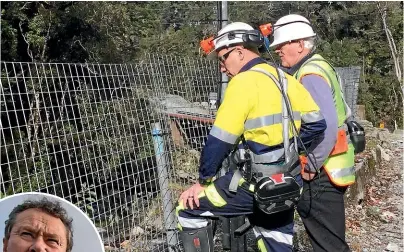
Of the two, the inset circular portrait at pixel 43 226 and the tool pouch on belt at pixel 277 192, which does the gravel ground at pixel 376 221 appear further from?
the inset circular portrait at pixel 43 226

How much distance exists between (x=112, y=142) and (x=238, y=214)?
55.8 inches

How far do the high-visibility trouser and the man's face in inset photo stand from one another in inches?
→ 71.8

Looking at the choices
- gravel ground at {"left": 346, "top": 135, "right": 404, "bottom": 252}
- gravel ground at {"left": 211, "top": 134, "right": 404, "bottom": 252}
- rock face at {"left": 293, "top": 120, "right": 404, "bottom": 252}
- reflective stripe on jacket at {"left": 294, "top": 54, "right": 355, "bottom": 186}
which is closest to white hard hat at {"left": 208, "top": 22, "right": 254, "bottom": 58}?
reflective stripe on jacket at {"left": 294, "top": 54, "right": 355, "bottom": 186}

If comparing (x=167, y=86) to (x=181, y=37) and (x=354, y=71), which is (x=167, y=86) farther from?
(x=181, y=37)

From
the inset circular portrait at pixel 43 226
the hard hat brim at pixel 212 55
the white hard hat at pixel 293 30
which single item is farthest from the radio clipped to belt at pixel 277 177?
the inset circular portrait at pixel 43 226

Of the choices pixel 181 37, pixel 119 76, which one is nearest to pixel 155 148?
pixel 119 76

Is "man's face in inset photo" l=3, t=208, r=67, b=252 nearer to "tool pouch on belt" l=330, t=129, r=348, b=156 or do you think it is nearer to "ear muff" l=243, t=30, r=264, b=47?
"ear muff" l=243, t=30, r=264, b=47

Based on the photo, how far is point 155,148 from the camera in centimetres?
465

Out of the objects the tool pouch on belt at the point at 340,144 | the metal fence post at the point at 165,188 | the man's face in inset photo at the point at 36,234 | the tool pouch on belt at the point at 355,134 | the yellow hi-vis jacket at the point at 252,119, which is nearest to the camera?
the man's face in inset photo at the point at 36,234

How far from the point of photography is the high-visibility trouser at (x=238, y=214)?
3.43m

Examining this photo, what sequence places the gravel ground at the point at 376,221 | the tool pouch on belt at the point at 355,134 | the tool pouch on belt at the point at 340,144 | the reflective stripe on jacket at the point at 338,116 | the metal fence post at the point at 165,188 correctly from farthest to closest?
the gravel ground at the point at 376,221, the metal fence post at the point at 165,188, the tool pouch on belt at the point at 355,134, the tool pouch on belt at the point at 340,144, the reflective stripe on jacket at the point at 338,116

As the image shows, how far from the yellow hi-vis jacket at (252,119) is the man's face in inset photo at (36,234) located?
1.62 metres

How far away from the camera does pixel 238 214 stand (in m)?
3.52

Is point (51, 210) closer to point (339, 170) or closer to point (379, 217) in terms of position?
point (339, 170)
